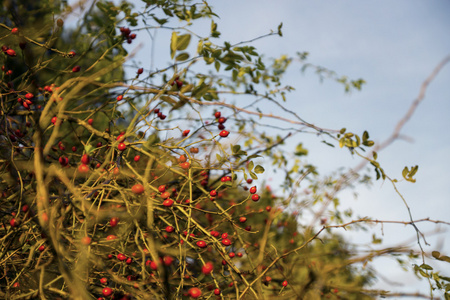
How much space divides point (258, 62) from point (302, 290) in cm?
187

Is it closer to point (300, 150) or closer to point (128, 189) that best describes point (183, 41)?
point (128, 189)

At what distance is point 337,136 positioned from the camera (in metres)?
2.15

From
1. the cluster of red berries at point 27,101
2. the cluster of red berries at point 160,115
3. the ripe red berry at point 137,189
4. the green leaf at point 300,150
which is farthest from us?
the green leaf at point 300,150

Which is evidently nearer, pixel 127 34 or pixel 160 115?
pixel 160 115

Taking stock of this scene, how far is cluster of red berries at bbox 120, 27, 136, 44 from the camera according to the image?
94.5 inches

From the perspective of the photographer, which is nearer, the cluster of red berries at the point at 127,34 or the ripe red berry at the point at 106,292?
the ripe red berry at the point at 106,292

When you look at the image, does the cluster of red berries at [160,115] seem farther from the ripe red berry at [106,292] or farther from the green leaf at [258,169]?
the ripe red berry at [106,292]

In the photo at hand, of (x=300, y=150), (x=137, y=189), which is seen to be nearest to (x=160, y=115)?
(x=137, y=189)

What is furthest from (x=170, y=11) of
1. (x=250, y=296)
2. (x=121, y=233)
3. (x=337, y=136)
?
(x=250, y=296)

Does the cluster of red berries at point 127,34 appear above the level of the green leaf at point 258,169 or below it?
above

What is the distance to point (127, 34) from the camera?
7.97 feet

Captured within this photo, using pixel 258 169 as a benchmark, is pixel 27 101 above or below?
below

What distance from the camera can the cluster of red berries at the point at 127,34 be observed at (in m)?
2.40

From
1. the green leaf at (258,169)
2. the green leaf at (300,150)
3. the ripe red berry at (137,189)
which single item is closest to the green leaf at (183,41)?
the green leaf at (258,169)
